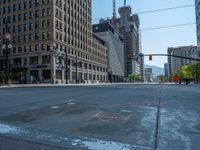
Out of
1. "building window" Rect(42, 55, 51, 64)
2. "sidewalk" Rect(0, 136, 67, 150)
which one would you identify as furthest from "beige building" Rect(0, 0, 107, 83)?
"sidewalk" Rect(0, 136, 67, 150)

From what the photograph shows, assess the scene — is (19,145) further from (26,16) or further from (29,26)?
(26,16)

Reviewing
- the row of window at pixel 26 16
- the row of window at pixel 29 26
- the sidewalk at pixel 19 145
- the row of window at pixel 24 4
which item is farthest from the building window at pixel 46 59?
the sidewalk at pixel 19 145

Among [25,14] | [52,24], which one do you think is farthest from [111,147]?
[25,14]

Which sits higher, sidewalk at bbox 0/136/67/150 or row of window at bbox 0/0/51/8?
row of window at bbox 0/0/51/8

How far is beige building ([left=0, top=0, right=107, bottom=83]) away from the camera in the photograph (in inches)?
2387

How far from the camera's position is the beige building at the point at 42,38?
60625 mm

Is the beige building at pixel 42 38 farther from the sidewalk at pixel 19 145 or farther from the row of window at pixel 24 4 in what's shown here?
the sidewalk at pixel 19 145

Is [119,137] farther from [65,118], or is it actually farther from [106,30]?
[106,30]

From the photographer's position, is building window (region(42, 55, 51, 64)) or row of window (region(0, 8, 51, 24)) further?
row of window (region(0, 8, 51, 24))

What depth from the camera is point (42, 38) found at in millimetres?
62156

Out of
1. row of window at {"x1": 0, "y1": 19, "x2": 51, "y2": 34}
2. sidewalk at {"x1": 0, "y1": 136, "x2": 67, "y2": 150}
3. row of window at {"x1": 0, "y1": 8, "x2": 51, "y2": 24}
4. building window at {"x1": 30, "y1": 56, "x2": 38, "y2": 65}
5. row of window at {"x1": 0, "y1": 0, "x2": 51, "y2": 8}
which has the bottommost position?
sidewalk at {"x1": 0, "y1": 136, "x2": 67, "y2": 150}

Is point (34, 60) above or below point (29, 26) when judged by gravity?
below

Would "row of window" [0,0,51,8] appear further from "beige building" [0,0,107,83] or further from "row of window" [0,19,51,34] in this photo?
"row of window" [0,19,51,34]

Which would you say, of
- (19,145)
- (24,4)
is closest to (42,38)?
(24,4)
